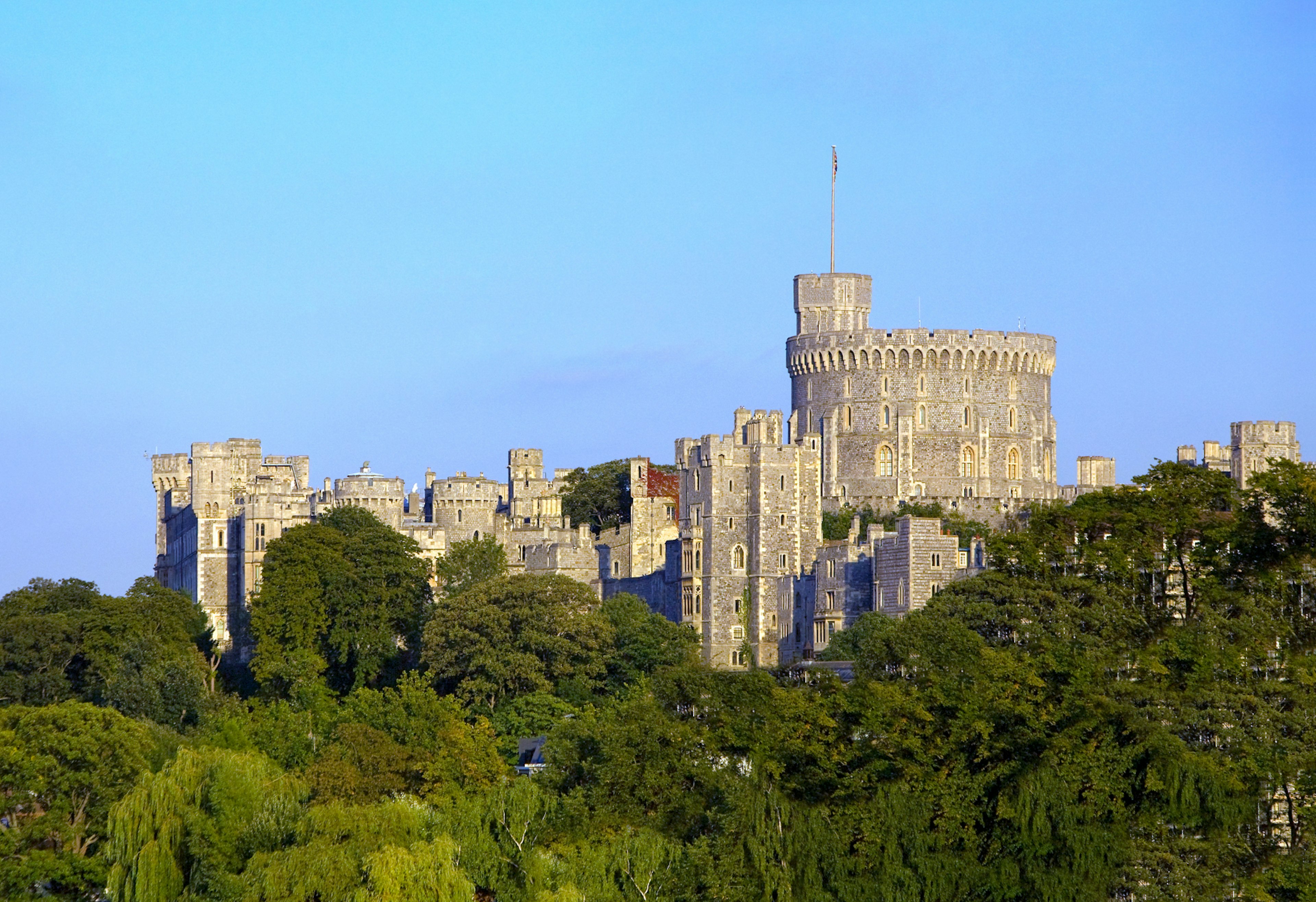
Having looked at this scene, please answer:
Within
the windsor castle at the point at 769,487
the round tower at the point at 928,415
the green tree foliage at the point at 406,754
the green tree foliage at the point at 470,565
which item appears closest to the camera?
the green tree foliage at the point at 406,754

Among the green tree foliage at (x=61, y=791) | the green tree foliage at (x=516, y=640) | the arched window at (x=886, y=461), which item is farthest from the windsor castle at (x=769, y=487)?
the green tree foliage at (x=61, y=791)

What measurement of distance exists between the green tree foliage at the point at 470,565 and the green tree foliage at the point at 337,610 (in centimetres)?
168

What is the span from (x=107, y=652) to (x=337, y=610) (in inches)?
376

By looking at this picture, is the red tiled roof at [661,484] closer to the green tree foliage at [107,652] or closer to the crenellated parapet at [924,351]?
the crenellated parapet at [924,351]

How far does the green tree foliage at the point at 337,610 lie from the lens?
11694 cm

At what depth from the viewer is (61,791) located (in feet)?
274

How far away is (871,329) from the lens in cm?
14375

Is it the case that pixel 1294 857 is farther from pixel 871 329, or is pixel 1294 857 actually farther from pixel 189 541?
pixel 189 541

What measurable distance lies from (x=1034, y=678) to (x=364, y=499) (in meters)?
63.8

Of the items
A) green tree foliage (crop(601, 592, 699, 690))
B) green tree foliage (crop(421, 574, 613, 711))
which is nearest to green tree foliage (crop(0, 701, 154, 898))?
green tree foliage (crop(421, 574, 613, 711))

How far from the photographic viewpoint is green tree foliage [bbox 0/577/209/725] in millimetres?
109688

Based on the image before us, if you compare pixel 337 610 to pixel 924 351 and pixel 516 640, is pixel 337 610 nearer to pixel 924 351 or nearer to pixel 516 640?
pixel 516 640

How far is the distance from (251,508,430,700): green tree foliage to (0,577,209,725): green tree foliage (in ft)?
11.1

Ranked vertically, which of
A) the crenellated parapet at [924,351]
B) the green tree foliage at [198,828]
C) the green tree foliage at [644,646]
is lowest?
the green tree foliage at [198,828]
